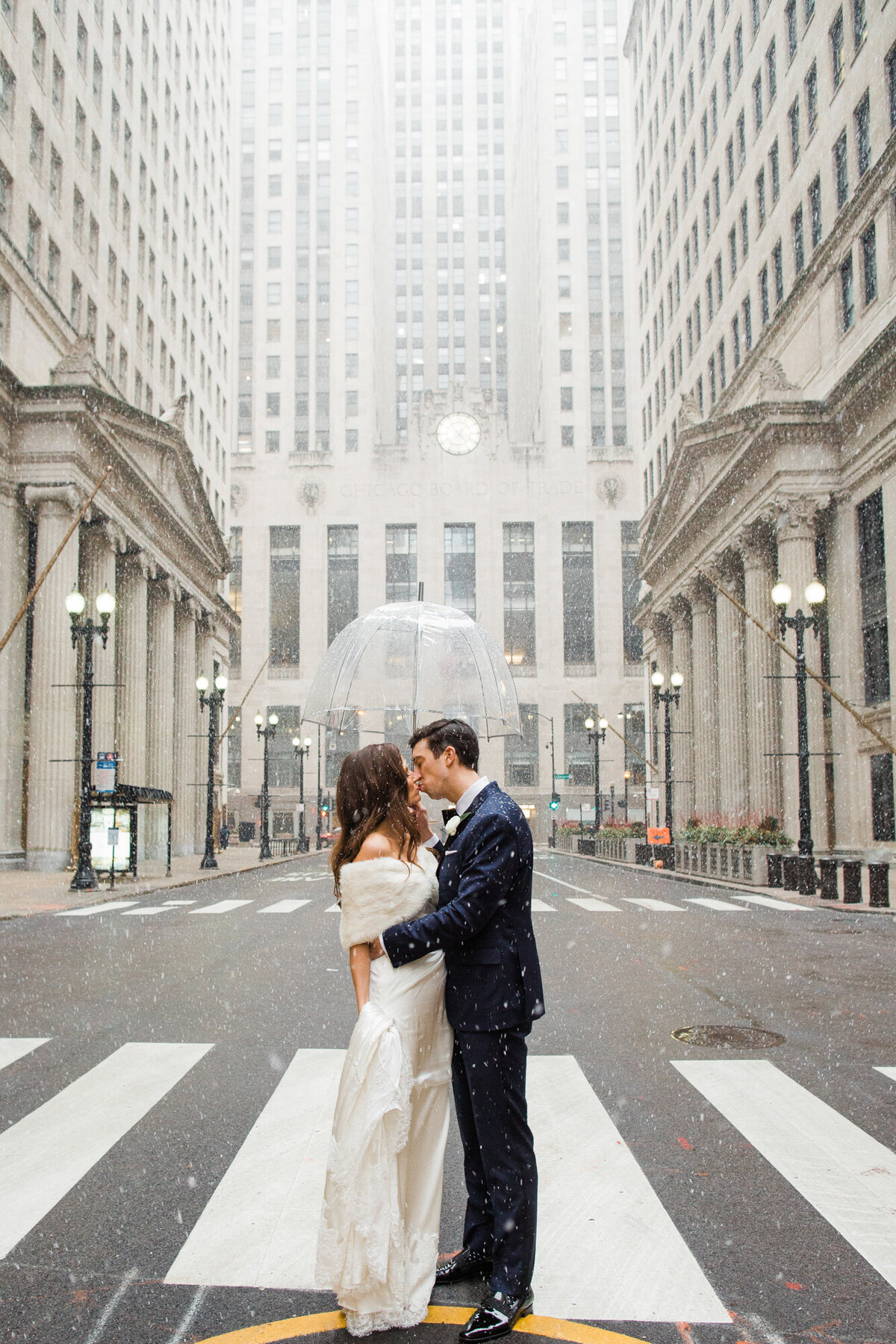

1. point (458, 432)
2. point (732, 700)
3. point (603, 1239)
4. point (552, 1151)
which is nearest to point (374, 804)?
point (603, 1239)

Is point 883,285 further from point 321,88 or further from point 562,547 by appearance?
point 321,88

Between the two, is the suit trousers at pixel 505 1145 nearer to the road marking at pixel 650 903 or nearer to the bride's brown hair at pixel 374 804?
the bride's brown hair at pixel 374 804

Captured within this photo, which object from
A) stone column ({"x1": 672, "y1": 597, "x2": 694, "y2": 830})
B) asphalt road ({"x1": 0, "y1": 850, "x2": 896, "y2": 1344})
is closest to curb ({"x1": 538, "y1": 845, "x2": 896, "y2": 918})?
asphalt road ({"x1": 0, "y1": 850, "x2": 896, "y2": 1344})

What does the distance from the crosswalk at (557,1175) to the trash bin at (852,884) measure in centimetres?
1435

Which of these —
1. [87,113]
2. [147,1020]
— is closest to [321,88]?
[87,113]

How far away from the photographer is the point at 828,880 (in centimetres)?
2180

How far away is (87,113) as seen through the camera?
131 feet

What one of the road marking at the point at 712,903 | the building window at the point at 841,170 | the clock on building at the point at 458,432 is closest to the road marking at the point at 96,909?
the road marking at the point at 712,903

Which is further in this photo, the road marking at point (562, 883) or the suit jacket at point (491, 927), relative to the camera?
the road marking at point (562, 883)

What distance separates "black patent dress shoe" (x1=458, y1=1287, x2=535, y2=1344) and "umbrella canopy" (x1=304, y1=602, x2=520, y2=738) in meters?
6.84

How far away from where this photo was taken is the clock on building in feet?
318

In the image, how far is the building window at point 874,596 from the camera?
33844 mm

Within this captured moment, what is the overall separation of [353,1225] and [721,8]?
5532cm

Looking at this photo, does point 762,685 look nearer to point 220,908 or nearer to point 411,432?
point 220,908
